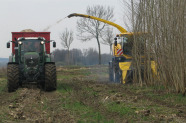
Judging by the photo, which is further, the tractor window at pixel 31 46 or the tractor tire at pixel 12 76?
the tractor window at pixel 31 46

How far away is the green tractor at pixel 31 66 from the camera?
40.8 feet

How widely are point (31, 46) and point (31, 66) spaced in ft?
4.06

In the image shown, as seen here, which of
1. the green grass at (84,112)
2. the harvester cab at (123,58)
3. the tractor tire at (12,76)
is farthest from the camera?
the harvester cab at (123,58)

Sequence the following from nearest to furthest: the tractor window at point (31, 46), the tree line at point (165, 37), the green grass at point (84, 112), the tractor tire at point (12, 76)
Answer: the green grass at point (84, 112) < the tree line at point (165, 37) < the tractor tire at point (12, 76) < the tractor window at point (31, 46)

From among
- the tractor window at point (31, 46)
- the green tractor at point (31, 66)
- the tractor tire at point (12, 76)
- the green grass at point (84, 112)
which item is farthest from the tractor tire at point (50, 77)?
the green grass at point (84, 112)

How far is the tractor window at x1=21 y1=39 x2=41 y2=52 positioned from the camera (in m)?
13.7

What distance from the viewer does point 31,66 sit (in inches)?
512

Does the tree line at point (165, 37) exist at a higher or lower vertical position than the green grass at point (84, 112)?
higher

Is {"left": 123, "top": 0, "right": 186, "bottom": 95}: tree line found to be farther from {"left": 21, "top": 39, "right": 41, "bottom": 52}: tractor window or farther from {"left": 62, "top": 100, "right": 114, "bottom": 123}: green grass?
{"left": 21, "top": 39, "right": 41, "bottom": 52}: tractor window

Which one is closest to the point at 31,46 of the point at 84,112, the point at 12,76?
the point at 12,76

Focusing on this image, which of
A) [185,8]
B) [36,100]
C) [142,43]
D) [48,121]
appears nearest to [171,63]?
[185,8]

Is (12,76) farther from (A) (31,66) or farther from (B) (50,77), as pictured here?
(B) (50,77)

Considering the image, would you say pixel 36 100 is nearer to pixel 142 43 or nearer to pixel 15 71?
pixel 15 71

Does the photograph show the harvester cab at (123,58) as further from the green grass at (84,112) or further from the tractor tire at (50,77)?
Answer: the green grass at (84,112)
